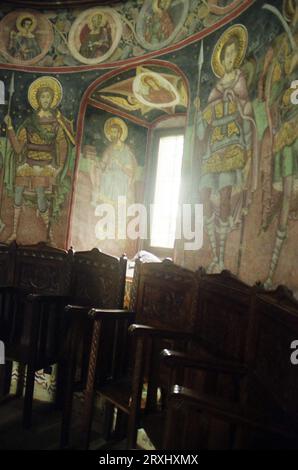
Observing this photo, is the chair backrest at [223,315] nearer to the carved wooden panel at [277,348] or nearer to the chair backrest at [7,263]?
the carved wooden panel at [277,348]

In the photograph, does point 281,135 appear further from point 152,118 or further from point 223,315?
point 152,118

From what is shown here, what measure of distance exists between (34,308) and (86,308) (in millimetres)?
515

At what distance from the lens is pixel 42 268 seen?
438 cm

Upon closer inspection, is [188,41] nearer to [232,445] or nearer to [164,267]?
[164,267]

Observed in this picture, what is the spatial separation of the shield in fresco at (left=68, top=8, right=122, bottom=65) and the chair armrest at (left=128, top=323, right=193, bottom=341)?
3.42 m

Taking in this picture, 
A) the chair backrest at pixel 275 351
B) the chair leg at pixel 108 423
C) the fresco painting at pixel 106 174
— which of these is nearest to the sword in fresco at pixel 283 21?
the chair backrest at pixel 275 351

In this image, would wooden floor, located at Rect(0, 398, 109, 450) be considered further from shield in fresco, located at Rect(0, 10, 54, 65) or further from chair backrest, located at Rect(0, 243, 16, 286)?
shield in fresco, located at Rect(0, 10, 54, 65)

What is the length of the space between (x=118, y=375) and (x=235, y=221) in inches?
64.4

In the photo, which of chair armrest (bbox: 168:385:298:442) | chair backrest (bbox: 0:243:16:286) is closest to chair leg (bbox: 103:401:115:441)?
chair armrest (bbox: 168:385:298:442)

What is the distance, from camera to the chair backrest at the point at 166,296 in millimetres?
3105

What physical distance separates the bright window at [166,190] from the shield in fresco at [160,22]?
4.63 feet

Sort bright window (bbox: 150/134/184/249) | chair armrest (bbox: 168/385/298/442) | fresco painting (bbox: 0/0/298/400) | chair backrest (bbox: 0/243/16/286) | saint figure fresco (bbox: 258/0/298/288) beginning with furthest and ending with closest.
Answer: bright window (bbox: 150/134/184/249) < chair backrest (bbox: 0/243/16/286) < fresco painting (bbox: 0/0/298/400) < saint figure fresco (bbox: 258/0/298/288) < chair armrest (bbox: 168/385/298/442)

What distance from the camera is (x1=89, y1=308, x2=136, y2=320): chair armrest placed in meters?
2.85

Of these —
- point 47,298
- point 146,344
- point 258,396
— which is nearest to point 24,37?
point 47,298
